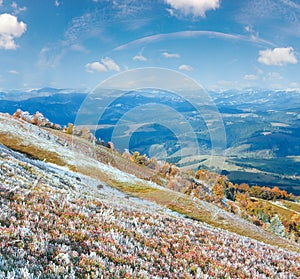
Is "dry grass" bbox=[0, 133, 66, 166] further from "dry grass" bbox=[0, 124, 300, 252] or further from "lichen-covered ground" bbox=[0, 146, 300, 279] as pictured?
"lichen-covered ground" bbox=[0, 146, 300, 279]

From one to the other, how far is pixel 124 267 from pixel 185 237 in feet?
21.6

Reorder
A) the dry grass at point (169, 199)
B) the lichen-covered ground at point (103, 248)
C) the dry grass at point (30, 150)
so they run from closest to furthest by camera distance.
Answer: the lichen-covered ground at point (103, 248), the dry grass at point (169, 199), the dry grass at point (30, 150)

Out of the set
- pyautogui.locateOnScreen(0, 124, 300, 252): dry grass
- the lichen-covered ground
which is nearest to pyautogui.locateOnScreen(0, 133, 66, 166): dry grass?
pyautogui.locateOnScreen(0, 124, 300, 252): dry grass

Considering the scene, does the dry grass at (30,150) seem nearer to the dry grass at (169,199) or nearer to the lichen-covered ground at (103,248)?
the dry grass at (169,199)

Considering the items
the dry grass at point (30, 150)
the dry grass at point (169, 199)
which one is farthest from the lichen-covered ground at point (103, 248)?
the dry grass at point (30, 150)

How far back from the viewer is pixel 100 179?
66625 mm

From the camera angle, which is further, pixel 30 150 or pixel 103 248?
pixel 30 150

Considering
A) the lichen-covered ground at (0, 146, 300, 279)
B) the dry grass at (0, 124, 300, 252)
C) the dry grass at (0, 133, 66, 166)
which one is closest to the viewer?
the lichen-covered ground at (0, 146, 300, 279)

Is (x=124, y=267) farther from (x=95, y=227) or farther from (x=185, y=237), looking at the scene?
(x=185, y=237)

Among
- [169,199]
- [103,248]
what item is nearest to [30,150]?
[169,199]

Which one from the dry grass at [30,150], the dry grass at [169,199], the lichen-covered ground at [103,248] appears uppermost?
the lichen-covered ground at [103,248]

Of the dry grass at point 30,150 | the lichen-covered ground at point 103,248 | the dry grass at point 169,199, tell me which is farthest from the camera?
the dry grass at point 30,150

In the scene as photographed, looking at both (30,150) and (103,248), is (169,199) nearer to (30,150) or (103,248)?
(30,150)

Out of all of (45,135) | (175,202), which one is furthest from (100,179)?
(45,135)
